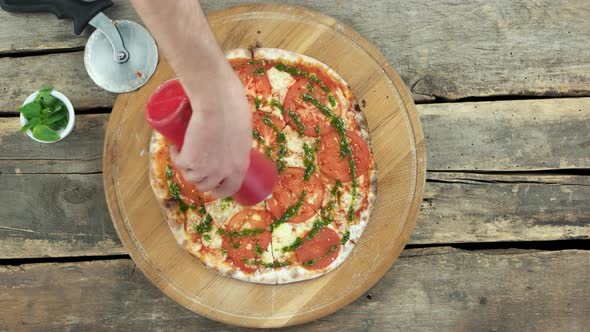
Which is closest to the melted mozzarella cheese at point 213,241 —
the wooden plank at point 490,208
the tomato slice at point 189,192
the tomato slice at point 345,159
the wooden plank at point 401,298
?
the tomato slice at point 189,192

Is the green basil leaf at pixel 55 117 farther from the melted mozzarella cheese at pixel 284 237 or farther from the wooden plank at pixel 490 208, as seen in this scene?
the wooden plank at pixel 490 208

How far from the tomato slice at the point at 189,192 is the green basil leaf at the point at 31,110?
63 cm

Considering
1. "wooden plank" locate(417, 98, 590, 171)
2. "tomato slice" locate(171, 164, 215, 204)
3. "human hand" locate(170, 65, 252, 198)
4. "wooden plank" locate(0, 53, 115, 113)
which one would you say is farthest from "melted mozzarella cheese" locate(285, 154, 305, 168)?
"wooden plank" locate(0, 53, 115, 113)

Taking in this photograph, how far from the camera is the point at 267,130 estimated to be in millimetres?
2295

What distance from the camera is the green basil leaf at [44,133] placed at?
220 cm

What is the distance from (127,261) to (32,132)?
726 mm

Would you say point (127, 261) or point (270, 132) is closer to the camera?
point (270, 132)

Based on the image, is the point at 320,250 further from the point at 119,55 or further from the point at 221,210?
the point at 119,55

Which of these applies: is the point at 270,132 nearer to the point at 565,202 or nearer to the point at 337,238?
the point at 337,238

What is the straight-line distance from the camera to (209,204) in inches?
89.4

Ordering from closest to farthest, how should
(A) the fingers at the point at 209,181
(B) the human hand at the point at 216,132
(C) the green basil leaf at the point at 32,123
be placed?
(B) the human hand at the point at 216,132 → (A) the fingers at the point at 209,181 → (C) the green basil leaf at the point at 32,123

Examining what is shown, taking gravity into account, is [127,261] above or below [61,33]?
below

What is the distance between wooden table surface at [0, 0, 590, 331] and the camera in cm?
245

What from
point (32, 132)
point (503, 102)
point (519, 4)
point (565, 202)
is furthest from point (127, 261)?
point (519, 4)
